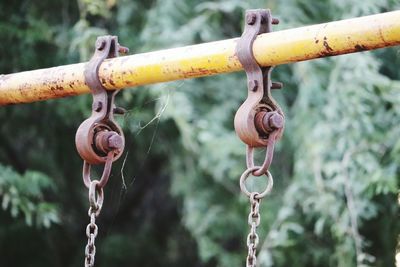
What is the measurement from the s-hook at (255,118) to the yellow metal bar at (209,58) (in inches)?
0.8

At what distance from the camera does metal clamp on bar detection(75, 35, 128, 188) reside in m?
1.60

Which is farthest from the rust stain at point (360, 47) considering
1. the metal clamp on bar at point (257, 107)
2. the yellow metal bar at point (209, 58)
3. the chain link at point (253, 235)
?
the chain link at point (253, 235)

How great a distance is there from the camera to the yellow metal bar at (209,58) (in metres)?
1.40

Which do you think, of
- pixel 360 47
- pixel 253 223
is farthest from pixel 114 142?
pixel 360 47

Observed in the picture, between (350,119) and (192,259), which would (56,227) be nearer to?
(192,259)

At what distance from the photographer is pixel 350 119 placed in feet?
10.1

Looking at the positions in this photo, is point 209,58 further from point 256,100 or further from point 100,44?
point 100,44

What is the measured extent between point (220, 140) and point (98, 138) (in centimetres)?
180

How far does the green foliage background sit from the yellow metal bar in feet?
3.13

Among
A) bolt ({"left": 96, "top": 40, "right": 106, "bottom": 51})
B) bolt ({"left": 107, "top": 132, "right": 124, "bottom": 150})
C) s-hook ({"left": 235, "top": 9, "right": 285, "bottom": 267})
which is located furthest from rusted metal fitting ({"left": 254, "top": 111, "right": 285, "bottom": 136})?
bolt ({"left": 96, "top": 40, "right": 106, "bottom": 51})

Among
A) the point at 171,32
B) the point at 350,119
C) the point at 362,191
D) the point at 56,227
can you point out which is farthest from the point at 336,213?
the point at 56,227

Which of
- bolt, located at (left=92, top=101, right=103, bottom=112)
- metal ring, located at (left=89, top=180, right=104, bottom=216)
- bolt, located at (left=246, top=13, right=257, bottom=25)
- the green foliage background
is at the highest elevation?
the green foliage background

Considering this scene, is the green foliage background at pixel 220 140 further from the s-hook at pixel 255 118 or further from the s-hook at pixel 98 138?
the s-hook at pixel 255 118

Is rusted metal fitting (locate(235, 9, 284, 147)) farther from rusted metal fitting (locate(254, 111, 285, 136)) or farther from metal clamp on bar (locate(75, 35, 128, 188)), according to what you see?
metal clamp on bar (locate(75, 35, 128, 188))
